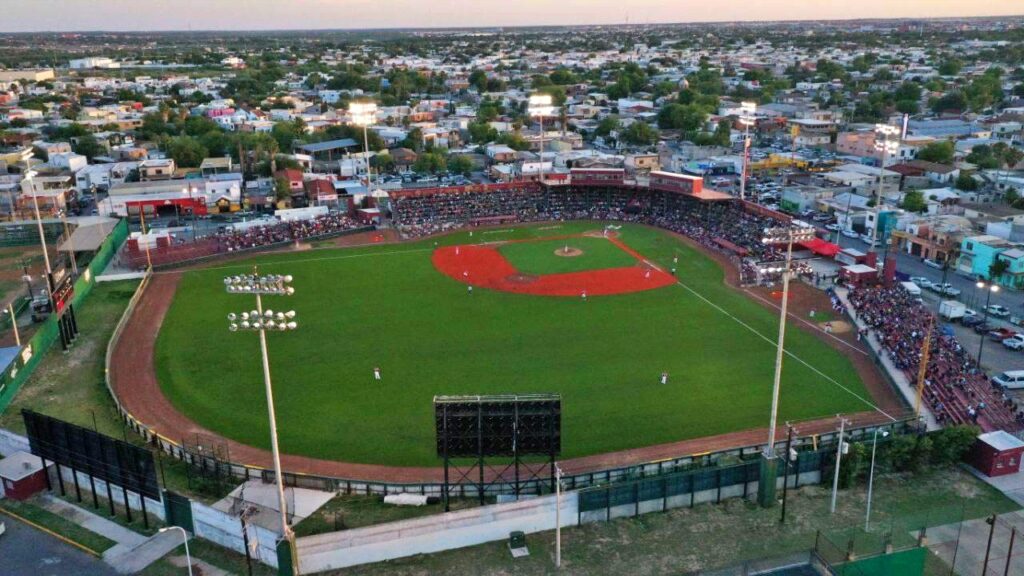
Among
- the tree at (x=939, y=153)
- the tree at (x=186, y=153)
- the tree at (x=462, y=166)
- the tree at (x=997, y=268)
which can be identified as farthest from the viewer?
the tree at (x=186, y=153)

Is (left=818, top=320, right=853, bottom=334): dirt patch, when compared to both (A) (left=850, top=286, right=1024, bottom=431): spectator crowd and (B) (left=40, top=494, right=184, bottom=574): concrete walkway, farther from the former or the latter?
(B) (left=40, top=494, right=184, bottom=574): concrete walkway

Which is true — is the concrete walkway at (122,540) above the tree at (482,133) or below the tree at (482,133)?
below

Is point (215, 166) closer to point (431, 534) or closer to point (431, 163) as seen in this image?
point (431, 163)

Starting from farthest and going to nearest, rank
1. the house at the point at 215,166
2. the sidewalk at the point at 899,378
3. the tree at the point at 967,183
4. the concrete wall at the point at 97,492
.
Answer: the house at the point at 215,166 → the tree at the point at 967,183 → the sidewalk at the point at 899,378 → the concrete wall at the point at 97,492

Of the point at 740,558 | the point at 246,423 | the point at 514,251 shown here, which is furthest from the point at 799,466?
the point at 514,251

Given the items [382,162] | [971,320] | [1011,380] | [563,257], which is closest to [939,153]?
[971,320]

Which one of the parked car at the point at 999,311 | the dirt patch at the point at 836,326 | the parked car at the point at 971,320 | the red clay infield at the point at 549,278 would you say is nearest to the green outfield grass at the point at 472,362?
the red clay infield at the point at 549,278

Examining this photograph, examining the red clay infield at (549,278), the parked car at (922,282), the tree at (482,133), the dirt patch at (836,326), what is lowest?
the red clay infield at (549,278)

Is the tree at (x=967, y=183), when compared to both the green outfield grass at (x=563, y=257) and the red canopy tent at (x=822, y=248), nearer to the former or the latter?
the red canopy tent at (x=822, y=248)
